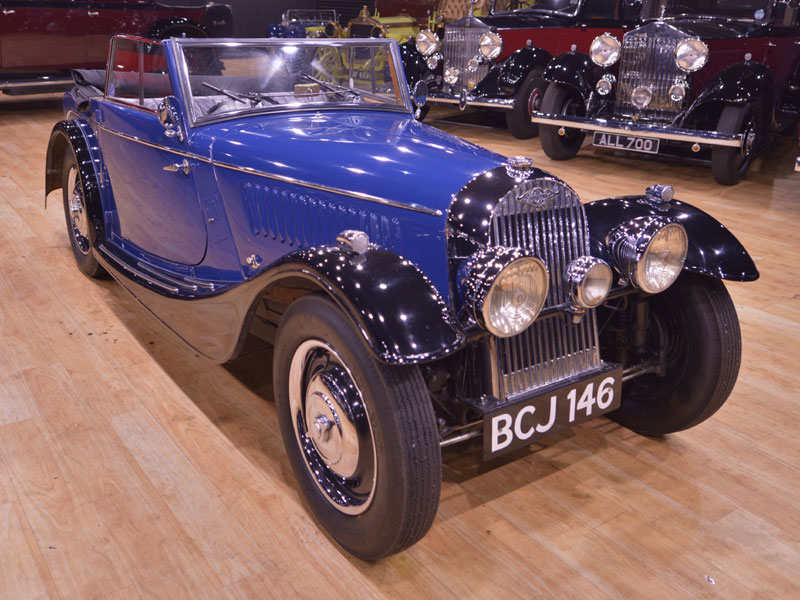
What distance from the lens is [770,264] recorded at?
4117mm

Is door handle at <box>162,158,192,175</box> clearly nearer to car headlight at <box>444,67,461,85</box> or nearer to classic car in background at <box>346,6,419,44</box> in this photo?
car headlight at <box>444,67,461,85</box>

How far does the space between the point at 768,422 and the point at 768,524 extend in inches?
24.6

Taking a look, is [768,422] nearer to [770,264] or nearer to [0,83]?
[770,264]

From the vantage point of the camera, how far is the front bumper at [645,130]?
5441 millimetres

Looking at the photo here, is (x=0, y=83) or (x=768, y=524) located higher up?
(x=0, y=83)

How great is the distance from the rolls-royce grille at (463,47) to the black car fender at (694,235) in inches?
224

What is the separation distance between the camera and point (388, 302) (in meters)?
1.67

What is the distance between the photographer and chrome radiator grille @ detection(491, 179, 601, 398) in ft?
6.44

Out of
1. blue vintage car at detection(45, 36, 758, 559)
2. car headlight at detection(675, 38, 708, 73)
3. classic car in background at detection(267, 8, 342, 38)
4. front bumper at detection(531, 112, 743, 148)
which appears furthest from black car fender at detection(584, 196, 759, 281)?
classic car in background at detection(267, 8, 342, 38)

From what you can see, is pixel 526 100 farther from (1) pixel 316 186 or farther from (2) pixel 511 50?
(1) pixel 316 186

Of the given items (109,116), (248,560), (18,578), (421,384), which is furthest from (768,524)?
(109,116)

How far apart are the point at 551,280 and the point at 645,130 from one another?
4299 millimetres

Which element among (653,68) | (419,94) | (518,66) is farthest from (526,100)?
(419,94)

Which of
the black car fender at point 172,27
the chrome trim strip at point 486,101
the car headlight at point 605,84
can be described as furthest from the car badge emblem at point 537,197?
the black car fender at point 172,27
